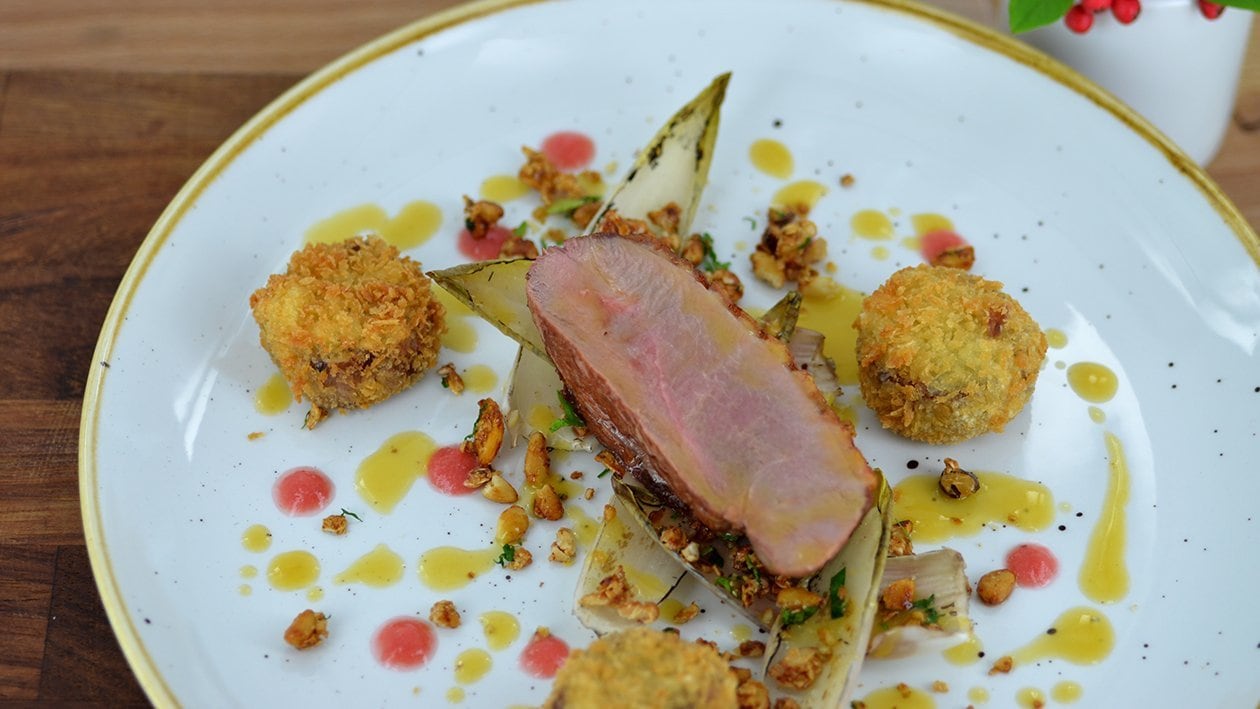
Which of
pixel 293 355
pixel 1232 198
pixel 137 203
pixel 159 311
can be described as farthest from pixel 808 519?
pixel 137 203

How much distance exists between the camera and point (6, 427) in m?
3.27

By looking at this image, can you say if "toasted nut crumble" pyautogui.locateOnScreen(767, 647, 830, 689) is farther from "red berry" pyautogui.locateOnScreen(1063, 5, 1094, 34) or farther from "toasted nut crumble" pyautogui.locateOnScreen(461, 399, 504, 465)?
"red berry" pyautogui.locateOnScreen(1063, 5, 1094, 34)

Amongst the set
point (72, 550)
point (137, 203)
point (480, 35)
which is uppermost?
point (480, 35)

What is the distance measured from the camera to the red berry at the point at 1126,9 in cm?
354

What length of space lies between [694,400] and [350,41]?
2.12 m

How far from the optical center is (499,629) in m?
2.83

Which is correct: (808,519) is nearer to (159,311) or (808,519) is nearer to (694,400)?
(694,400)

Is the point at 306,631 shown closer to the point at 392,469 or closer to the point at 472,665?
the point at 472,665

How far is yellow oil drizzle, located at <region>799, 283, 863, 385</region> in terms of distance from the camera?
3.33 meters

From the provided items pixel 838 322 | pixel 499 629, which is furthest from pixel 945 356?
pixel 499 629

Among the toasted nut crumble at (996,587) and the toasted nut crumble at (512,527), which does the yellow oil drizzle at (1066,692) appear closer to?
the toasted nut crumble at (996,587)

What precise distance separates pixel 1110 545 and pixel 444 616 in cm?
164

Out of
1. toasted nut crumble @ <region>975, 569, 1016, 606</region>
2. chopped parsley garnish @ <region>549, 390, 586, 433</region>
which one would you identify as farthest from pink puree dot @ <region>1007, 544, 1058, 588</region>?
chopped parsley garnish @ <region>549, 390, 586, 433</region>

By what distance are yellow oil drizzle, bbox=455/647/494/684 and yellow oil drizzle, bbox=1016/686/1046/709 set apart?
3.98ft
